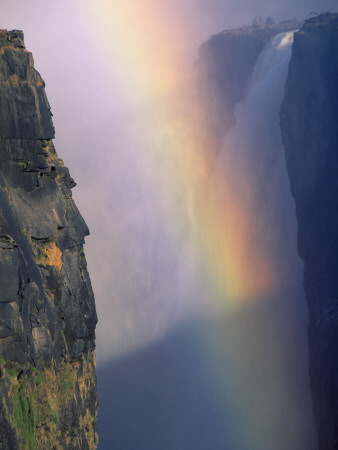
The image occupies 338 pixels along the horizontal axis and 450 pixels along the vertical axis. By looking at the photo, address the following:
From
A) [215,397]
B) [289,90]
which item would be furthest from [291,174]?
[215,397]

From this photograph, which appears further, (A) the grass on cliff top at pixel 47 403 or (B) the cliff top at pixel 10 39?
(B) the cliff top at pixel 10 39

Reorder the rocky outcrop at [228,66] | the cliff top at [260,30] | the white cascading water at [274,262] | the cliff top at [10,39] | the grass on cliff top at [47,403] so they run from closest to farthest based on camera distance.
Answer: the grass on cliff top at [47,403]
the cliff top at [10,39]
the white cascading water at [274,262]
the rocky outcrop at [228,66]
the cliff top at [260,30]

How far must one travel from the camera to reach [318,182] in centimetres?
3397

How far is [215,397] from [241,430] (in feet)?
7.92

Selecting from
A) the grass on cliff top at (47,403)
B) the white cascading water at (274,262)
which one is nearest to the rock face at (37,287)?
the grass on cliff top at (47,403)

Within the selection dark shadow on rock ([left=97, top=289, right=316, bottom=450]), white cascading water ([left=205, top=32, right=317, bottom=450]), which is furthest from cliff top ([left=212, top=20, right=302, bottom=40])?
dark shadow on rock ([left=97, top=289, right=316, bottom=450])

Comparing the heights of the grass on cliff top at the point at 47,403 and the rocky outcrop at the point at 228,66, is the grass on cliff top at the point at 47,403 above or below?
below

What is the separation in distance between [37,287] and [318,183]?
82.0 ft

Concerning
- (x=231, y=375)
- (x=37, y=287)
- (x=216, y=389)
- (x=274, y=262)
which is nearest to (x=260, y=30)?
(x=274, y=262)

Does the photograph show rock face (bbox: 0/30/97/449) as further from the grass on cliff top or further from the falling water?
the falling water

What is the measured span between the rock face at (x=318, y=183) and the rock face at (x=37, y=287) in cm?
1861

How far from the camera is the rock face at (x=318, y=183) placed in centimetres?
3038

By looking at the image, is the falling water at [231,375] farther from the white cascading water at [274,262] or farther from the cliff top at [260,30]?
the cliff top at [260,30]

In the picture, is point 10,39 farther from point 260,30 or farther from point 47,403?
point 260,30
